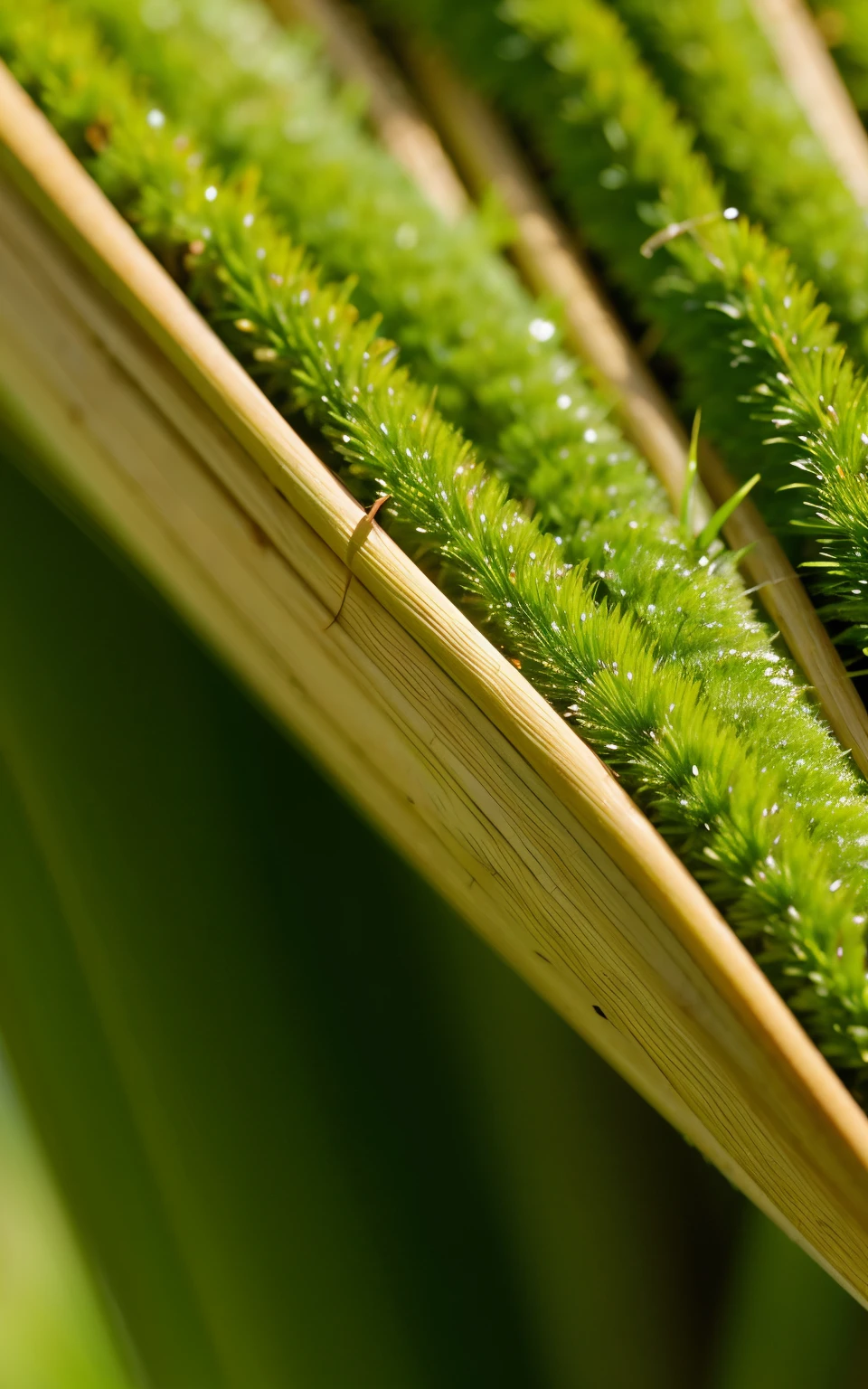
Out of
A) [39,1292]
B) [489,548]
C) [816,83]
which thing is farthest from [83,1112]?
[816,83]

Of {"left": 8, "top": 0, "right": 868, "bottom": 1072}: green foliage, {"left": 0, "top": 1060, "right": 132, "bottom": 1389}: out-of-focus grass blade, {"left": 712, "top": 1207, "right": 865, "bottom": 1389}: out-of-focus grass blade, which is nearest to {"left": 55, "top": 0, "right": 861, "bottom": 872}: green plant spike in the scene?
{"left": 8, "top": 0, "right": 868, "bottom": 1072}: green foliage

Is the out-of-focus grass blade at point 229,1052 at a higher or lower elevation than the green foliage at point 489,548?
lower

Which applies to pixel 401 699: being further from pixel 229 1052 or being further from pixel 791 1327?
pixel 791 1327

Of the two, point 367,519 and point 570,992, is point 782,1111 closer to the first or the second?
point 570,992

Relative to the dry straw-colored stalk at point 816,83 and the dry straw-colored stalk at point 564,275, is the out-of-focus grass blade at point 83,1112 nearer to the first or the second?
the dry straw-colored stalk at point 564,275

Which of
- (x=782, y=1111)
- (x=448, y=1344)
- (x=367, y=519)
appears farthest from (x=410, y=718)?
(x=448, y=1344)

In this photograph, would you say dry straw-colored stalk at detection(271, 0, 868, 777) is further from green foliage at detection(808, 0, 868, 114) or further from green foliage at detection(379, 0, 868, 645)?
green foliage at detection(808, 0, 868, 114)

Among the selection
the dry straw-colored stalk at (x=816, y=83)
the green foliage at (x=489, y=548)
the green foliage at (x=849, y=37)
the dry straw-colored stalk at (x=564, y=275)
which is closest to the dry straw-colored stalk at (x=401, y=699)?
the green foliage at (x=489, y=548)

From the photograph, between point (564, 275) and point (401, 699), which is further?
point (564, 275)
